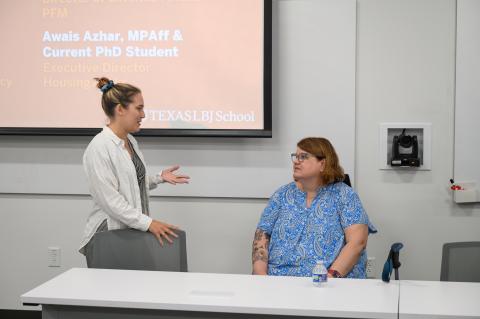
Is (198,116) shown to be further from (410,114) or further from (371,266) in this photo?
(371,266)

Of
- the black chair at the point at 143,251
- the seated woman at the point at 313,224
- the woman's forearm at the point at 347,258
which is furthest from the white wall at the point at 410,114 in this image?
the black chair at the point at 143,251

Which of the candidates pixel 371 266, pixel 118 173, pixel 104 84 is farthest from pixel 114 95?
pixel 371 266

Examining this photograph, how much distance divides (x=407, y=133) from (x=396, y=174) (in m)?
0.25

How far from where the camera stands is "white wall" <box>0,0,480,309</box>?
3748 millimetres

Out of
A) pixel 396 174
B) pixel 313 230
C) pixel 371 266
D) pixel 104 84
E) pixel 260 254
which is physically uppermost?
pixel 104 84

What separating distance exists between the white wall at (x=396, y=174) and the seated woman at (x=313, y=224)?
80cm

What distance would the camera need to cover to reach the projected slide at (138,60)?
150 inches

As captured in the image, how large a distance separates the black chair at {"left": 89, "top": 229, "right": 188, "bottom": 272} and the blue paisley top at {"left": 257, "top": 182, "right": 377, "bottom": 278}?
0.46 metres

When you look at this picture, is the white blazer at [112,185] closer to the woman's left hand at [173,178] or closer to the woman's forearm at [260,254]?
the woman's left hand at [173,178]

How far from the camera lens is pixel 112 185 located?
9.61 ft

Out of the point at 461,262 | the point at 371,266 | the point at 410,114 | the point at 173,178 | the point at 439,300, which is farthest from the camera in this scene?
the point at 371,266

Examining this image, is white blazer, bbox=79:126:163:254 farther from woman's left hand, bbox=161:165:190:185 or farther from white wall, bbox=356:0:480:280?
white wall, bbox=356:0:480:280

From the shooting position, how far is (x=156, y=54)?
12.7 feet

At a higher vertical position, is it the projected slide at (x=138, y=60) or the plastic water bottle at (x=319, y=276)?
the projected slide at (x=138, y=60)
